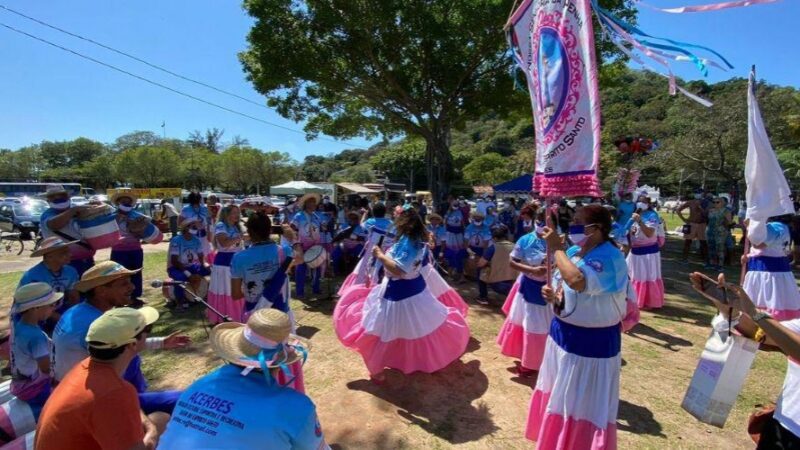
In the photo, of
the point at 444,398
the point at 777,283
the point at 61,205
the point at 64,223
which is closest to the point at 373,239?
the point at 444,398

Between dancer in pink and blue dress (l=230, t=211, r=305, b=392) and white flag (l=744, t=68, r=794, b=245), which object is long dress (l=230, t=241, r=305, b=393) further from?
white flag (l=744, t=68, r=794, b=245)

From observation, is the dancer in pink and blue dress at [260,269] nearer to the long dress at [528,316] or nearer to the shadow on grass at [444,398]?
the shadow on grass at [444,398]

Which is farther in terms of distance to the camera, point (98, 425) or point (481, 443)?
point (481, 443)

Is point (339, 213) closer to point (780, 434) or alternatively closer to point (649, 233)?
point (649, 233)

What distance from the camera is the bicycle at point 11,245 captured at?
15836mm

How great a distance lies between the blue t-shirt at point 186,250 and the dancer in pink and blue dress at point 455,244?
5.96 metres

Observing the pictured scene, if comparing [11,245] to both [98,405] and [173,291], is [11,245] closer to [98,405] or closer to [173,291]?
[173,291]

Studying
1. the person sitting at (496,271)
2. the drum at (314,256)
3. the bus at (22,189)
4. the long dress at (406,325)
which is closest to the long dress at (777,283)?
the person sitting at (496,271)

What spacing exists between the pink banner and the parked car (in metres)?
22.3

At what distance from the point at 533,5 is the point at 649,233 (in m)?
6.09

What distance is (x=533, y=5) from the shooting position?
11.4 ft

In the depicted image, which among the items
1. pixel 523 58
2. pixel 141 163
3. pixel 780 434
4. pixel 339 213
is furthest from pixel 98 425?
pixel 141 163

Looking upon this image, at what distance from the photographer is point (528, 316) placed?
5.09m

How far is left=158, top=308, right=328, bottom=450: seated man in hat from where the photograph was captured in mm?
1756
